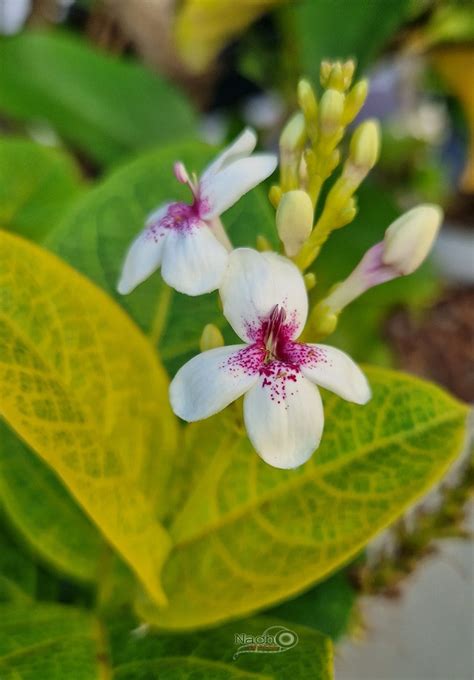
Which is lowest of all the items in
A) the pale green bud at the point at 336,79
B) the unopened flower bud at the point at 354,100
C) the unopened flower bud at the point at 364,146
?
the unopened flower bud at the point at 364,146

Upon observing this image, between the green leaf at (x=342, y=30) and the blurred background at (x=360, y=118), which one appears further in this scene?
the green leaf at (x=342, y=30)

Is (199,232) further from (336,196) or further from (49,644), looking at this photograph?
(49,644)

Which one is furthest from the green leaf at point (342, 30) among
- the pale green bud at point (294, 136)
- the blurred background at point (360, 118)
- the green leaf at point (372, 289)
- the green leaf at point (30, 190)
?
the pale green bud at point (294, 136)

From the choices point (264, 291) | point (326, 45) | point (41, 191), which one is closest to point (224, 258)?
point (264, 291)

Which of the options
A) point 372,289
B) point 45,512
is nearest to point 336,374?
point 45,512

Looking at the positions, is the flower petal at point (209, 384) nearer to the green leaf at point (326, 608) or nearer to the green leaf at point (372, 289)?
the green leaf at point (326, 608)

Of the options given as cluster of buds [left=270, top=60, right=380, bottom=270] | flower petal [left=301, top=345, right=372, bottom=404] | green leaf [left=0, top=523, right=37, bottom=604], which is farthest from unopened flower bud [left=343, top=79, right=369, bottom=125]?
green leaf [left=0, top=523, right=37, bottom=604]
